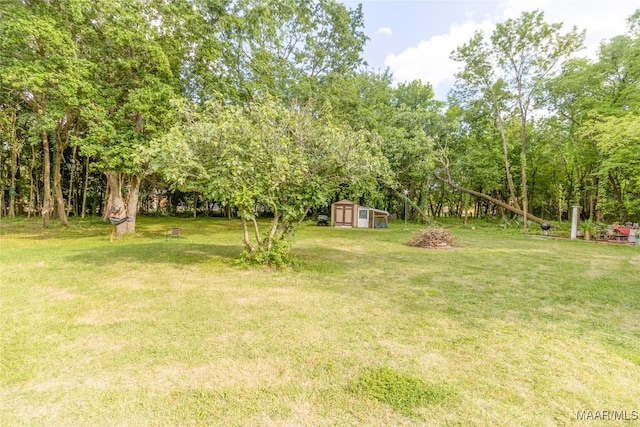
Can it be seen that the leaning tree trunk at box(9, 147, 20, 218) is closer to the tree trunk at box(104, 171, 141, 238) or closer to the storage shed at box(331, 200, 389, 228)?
the tree trunk at box(104, 171, 141, 238)

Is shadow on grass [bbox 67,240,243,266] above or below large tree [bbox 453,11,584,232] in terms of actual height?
below

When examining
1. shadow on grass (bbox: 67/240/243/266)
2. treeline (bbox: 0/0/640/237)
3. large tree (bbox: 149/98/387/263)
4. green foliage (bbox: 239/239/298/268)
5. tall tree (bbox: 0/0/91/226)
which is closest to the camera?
large tree (bbox: 149/98/387/263)

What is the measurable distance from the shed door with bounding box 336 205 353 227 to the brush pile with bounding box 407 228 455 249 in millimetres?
10120

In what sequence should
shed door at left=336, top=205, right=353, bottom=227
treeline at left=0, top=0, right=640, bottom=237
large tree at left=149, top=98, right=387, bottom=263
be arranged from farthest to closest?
shed door at left=336, top=205, right=353, bottom=227, treeline at left=0, top=0, right=640, bottom=237, large tree at left=149, top=98, right=387, bottom=263

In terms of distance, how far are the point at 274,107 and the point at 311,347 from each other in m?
5.84

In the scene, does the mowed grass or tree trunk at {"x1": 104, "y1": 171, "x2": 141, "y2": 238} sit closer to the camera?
the mowed grass

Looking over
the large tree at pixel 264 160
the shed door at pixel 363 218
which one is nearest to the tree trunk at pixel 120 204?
the large tree at pixel 264 160

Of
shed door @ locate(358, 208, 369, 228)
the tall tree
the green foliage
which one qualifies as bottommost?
the green foliage

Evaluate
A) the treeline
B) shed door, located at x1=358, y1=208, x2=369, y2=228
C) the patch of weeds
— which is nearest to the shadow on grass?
the treeline

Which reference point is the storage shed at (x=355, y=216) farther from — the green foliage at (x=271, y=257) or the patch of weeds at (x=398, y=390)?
the patch of weeds at (x=398, y=390)

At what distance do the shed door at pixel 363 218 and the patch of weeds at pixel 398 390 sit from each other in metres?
18.7

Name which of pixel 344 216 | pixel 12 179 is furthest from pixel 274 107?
pixel 12 179

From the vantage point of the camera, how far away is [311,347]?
3436mm

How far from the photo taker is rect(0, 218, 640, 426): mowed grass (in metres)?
2.43
